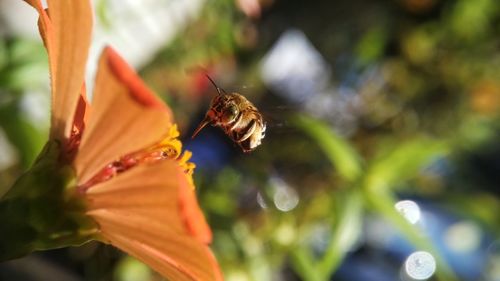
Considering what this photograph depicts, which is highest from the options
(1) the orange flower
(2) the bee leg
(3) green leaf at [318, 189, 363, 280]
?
(1) the orange flower

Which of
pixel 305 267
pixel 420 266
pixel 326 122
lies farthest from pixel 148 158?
pixel 326 122

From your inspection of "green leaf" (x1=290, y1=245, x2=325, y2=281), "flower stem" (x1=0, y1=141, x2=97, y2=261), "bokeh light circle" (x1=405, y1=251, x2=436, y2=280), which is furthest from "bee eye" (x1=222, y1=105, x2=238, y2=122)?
"bokeh light circle" (x1=405, y1=251, x2=436, y2=280)

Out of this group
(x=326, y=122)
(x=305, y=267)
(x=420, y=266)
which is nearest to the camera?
(x=305, y=267)

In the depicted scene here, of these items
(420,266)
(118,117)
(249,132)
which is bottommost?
(420,266)

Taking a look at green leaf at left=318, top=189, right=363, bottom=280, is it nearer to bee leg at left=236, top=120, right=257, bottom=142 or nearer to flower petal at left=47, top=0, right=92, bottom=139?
bee leg at left=236, top=120, right=257, bottom=142

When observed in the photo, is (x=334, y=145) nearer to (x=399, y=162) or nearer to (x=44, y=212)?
(x=399, y=162)
